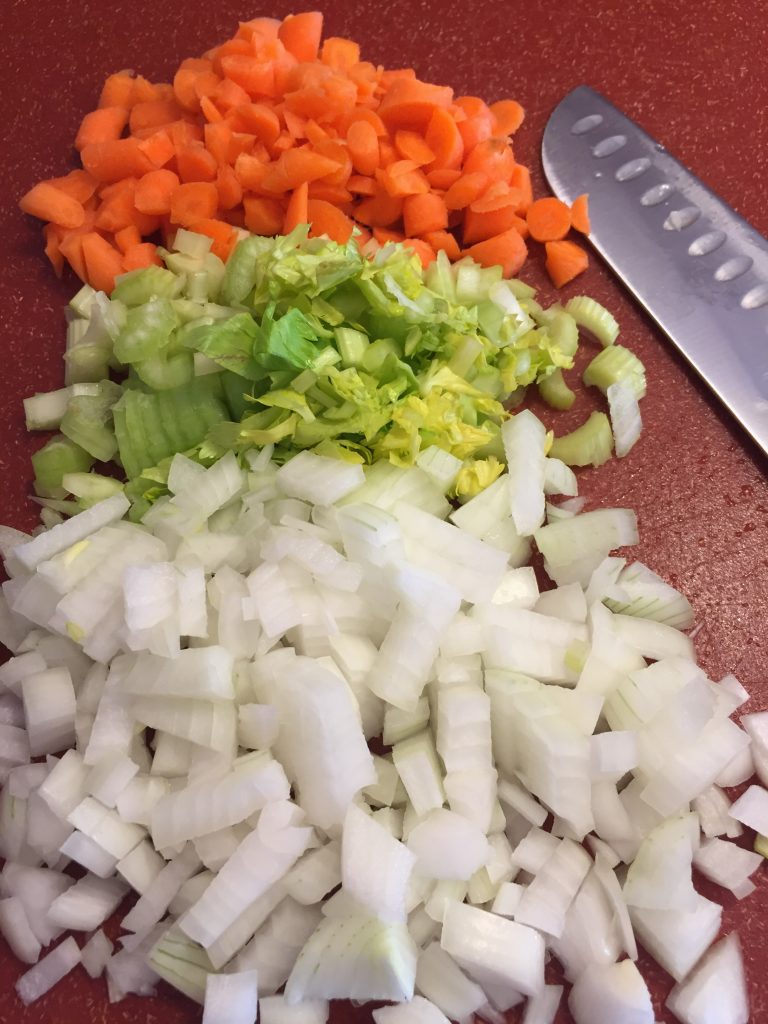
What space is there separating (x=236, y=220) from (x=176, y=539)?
0.68m

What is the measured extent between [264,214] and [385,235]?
0.76 feet

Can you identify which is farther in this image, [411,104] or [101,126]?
[101,126]

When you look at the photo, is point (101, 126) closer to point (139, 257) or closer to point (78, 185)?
point (78, 185)

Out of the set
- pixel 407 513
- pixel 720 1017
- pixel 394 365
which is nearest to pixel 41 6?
pixel 394 365

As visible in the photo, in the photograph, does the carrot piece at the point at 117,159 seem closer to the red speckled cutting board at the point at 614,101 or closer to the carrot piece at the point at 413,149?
the red speckled cutting board at the point at 614,101

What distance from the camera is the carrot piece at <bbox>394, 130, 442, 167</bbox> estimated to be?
64.4 inches

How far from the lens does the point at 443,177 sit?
1655 millimetres

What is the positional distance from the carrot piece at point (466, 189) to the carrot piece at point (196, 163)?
1.46 feet

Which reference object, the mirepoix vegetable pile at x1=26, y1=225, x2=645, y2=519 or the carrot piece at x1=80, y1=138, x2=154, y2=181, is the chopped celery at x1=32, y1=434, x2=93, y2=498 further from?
the carrot piece at x1=80, y1=138, x2=154, y2=181

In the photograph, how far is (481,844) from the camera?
1.23 m

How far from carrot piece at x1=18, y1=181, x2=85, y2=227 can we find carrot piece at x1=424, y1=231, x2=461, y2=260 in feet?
2.17

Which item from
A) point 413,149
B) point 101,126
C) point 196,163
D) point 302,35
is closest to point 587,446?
point 413,149

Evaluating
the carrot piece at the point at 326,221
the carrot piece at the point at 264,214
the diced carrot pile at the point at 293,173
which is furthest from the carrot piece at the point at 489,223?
the carrot piece at the point at 264,214

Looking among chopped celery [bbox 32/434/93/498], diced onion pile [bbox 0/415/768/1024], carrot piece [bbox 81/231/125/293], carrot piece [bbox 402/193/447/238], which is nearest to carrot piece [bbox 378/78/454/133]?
carrot piece [bbox 402/193/447/238]
